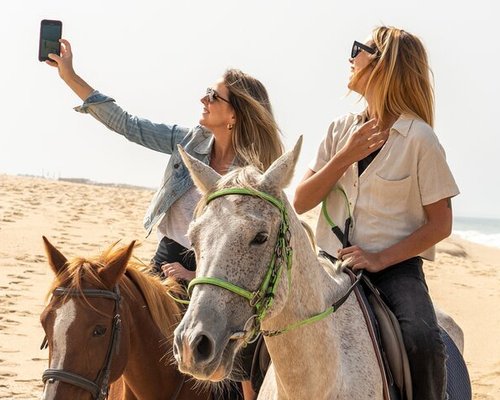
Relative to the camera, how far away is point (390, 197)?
14.5 feet

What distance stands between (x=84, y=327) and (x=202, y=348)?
1.46 m

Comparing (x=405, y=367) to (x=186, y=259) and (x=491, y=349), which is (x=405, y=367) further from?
(x=491, y=349)

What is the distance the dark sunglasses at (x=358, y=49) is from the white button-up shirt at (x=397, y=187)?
1.20ft

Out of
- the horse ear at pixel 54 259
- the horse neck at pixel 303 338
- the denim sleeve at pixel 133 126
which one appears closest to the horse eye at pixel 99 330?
the horse ear at pixel 54 259

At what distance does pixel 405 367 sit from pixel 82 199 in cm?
1815

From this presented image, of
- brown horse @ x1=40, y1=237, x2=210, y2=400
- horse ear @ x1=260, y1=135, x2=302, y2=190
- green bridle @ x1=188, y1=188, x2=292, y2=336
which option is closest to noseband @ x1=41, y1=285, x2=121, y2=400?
brown horse @ x1=40, y1=237, x2=210, y2=400

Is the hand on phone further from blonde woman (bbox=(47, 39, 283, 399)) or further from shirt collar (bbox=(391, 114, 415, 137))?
shirt collar (bbox=(391, 114, 415, 137))

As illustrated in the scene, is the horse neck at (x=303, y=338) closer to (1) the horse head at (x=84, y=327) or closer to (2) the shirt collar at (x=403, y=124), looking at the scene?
(2) the shirt collar at (x=403, y=124)

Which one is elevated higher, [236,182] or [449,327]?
[236,182]

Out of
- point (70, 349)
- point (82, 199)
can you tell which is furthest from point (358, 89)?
point (82, 199)

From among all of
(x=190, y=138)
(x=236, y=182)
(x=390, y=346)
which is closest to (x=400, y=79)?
(x=390, y=346)

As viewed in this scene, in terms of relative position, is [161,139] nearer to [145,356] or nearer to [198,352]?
[145,356]

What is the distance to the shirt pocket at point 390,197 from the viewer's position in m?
4.38

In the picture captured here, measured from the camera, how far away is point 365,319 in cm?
412
